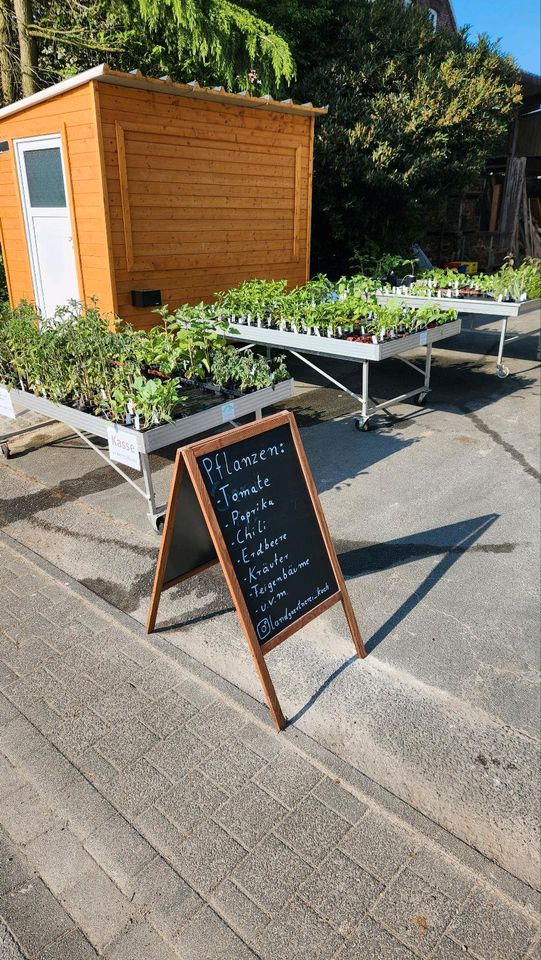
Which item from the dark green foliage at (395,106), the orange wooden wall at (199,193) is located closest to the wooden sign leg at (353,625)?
the orange wooden wall at (199,193)

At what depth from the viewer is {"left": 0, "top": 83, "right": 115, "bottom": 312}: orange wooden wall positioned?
731 centimetres

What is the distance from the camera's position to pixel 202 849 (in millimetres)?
2490

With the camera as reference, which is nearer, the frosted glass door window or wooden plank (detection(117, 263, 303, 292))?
wooden plank (detection(117, 263, 303, 292))


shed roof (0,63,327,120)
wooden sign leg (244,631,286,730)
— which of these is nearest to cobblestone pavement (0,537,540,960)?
wooden sign leg (244,631,286,730)

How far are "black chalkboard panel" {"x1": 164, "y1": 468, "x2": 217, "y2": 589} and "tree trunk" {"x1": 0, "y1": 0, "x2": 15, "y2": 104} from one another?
12.4 meters

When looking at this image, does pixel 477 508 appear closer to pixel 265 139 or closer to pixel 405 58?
pixel 265 139

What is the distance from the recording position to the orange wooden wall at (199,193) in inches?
300

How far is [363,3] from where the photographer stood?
41.4ft

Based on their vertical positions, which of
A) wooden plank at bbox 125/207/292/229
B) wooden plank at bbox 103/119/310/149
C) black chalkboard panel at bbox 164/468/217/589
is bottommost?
black chalkboard panel at bbox 164/468/217/589

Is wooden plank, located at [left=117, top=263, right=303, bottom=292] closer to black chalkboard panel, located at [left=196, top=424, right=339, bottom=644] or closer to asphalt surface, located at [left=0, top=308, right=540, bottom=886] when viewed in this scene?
asphalt surface, located at [left=0, top=308, right=540, bottom=886]

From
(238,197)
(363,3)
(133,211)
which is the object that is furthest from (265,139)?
(363,3)

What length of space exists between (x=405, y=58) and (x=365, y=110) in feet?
4.73

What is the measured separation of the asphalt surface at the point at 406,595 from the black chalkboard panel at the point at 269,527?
49cm

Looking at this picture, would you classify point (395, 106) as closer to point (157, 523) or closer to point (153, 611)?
point (157, 523)
